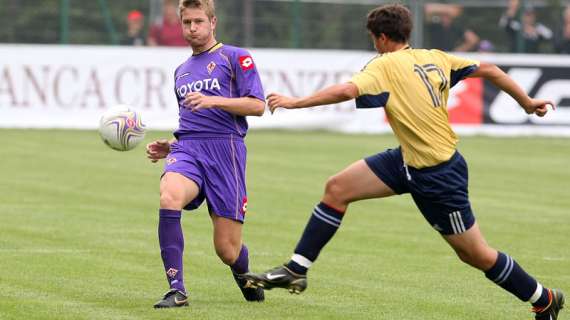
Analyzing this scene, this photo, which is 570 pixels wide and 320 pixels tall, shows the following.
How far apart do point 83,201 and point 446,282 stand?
5.84m

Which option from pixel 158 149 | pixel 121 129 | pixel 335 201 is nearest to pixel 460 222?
pixel 335 201

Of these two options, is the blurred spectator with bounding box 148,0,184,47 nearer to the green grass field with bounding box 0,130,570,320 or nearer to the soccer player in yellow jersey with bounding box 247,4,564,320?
the green grass field with bounding box 0,130,570,320

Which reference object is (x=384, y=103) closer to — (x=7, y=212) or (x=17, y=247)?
Answer: (x=17, y=247)

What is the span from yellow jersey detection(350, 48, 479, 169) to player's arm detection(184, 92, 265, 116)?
0.88 m

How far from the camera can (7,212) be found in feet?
43.8

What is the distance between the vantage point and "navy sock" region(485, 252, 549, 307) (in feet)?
25.8

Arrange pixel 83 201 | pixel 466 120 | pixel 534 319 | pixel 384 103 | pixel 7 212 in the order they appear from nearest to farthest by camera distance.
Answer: pixel 384 103, pixel 534 319, pixel 7 212, pixel 83 201, pixel 466 120

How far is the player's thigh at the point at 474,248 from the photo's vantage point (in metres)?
7.80

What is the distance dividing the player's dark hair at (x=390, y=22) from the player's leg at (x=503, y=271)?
1246mm

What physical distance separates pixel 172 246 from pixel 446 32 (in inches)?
812

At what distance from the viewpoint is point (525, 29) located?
28.2 m

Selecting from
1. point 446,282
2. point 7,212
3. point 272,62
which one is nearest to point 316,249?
point 446,282

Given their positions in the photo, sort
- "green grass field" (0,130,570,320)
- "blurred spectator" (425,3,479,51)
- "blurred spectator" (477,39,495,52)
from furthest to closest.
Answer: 1. "blurred spectator" (425,3,479,51)
2. "blurred spectator" (477,39,495,52)
3. "green grass field" (0,130,570,320)

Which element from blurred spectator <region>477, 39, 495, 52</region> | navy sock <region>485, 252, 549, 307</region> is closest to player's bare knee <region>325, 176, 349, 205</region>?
navy sock <region>485, 252, 549, 307</region>
